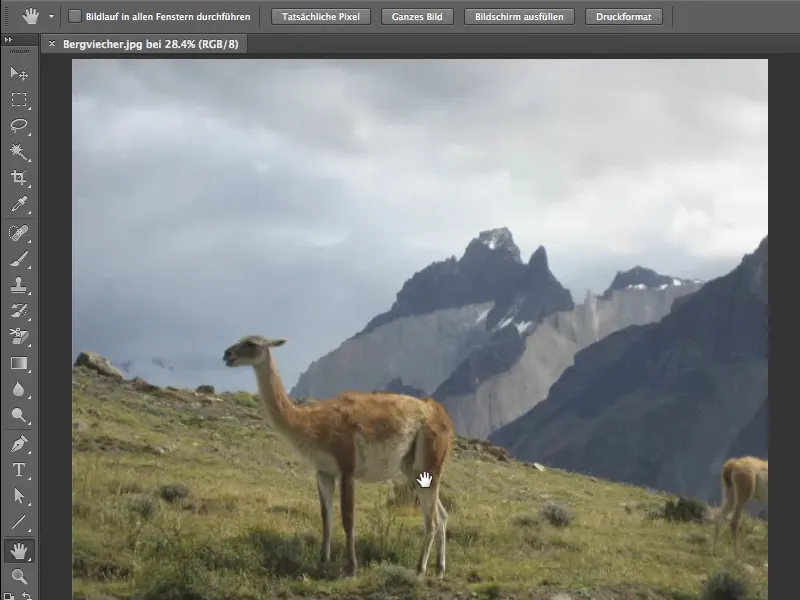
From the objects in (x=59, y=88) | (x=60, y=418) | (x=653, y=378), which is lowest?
(x=653, y=378)

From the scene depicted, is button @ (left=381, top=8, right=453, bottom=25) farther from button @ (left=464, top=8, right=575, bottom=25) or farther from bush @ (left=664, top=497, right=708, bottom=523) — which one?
bush @ (left=664, top=497, right=708, bottom=523)

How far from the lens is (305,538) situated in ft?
42.6

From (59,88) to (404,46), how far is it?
406 centimetres

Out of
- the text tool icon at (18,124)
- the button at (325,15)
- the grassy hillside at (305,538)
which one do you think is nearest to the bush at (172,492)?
the grassy hillside at (305,538)

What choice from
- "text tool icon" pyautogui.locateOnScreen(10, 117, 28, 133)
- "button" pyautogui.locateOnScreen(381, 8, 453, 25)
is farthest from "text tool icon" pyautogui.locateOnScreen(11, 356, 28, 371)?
"button" pyautogui.locateOnScreen(381, 8, 453, 25)

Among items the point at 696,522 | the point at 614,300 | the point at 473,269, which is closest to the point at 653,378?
the point at 614,300

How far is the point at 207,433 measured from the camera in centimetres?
2625

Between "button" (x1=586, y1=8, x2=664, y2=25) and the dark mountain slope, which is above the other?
"button" (x1=586, y1=8, x2=664, y2=25)

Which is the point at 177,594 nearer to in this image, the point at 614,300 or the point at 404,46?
the point at 404,46

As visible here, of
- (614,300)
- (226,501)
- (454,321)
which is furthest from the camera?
(614,300)

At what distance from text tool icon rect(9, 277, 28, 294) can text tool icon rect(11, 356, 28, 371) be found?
2.43 feet

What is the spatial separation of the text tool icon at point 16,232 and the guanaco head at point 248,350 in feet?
11.4

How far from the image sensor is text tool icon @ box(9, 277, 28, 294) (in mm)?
9141

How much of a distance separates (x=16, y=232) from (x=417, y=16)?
5.23m
